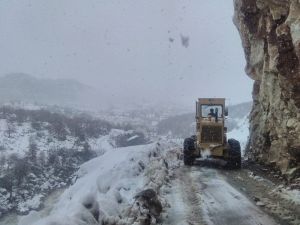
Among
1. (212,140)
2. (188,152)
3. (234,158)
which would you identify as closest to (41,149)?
(188,152)

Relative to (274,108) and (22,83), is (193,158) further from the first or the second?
(22,83)

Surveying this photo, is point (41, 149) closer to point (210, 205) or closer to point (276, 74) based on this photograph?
point (276, 74)

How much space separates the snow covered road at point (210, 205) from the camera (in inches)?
379

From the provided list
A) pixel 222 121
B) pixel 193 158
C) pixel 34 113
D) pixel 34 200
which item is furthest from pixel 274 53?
pixel 34 113

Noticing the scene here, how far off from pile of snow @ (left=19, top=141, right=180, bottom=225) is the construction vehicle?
43.9 inches

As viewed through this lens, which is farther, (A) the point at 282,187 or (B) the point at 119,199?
(A) the point at 282,187

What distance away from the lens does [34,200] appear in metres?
39.4

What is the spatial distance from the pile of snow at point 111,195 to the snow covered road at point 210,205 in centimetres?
53

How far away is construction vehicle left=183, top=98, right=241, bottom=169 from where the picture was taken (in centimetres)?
1817

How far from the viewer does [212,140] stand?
18.8 meters

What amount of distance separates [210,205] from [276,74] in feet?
24.8

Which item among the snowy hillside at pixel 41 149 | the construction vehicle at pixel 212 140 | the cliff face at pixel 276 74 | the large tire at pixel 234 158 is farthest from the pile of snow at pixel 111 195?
the snowy hillside at pixel 41 149

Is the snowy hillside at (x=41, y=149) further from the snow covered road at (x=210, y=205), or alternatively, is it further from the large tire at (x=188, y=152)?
the snow covered road at (x=210, y=205)

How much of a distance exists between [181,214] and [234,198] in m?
2.22
